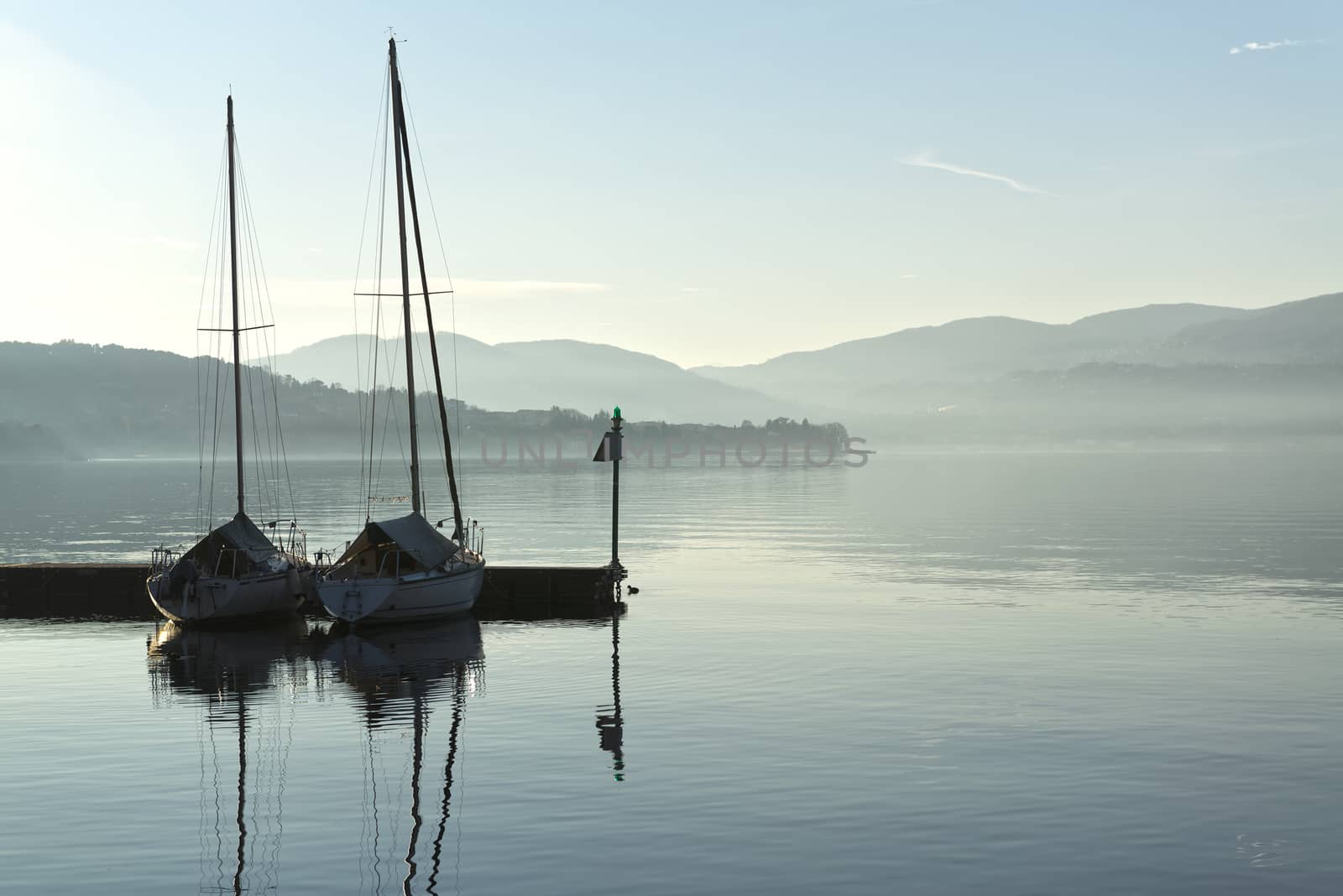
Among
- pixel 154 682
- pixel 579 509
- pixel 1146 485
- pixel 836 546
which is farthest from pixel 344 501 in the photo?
pixel 154 682

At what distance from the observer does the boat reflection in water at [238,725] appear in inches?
687

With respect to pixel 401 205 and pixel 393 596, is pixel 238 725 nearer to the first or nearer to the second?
pixel 393 596

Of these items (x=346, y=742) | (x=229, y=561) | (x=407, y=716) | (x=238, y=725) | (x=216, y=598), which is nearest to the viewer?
(x=346, y=742)

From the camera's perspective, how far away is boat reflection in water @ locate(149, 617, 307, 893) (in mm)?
17453

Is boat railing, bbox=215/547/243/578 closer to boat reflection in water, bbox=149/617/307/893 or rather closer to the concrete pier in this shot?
boat reflection in water, bbox=149/617/307/893

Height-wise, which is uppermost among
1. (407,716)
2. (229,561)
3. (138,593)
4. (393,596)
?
(229,561)

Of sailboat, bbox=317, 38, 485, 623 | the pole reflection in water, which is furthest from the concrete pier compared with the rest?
the pole reflection in water

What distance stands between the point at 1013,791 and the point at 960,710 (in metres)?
6.75

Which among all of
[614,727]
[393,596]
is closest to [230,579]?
[393,596]

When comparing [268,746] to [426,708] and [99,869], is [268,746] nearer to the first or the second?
[426,708]

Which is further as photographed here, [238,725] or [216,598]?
[216,598]

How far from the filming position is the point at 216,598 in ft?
138

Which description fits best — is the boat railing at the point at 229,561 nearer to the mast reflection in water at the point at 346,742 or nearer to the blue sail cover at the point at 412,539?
the mast reflection in water at the point at 346,742

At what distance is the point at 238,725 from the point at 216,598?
16348 millimetres
